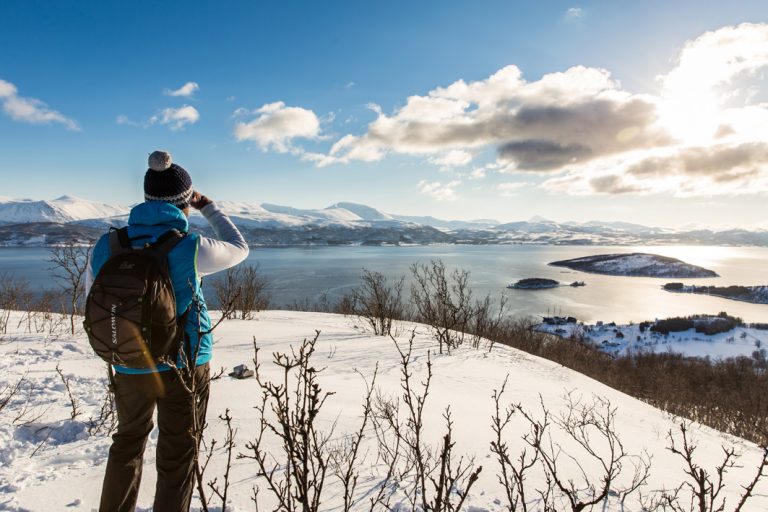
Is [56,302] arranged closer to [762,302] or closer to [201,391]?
[201,391]

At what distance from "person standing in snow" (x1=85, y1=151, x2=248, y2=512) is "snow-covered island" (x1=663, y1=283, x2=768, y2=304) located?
9140 cm

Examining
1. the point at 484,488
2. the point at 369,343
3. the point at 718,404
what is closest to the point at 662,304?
the point at 718,404

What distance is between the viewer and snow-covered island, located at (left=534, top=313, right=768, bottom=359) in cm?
3759

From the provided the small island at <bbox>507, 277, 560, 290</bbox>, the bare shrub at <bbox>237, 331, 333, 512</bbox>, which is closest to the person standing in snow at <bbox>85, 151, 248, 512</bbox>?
the bare shrub at <bbox>237, 331, 333, 512</bbox>

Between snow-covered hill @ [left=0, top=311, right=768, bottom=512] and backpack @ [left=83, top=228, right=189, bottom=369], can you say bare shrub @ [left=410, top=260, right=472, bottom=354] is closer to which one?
snow-covered hill @ [left=0, top=311, right=768, bottom=512]

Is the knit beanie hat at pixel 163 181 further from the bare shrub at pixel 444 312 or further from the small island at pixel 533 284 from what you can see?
the small island at pixel 533 284

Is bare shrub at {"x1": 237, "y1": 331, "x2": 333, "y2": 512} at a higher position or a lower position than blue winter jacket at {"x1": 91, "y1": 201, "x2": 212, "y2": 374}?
lower

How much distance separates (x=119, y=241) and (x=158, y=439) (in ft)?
3.67

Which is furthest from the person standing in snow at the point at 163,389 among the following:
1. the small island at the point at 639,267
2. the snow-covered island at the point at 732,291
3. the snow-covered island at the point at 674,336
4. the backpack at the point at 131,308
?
the small island at the point at 639,267

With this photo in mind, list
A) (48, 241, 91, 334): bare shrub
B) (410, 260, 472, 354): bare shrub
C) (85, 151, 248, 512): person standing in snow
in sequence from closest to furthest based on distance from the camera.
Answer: (85, 151, 248, 512): person standing in snow, (48, 241, 91, 334): bare shrub, (410, 260, 472, 354): bare shrub

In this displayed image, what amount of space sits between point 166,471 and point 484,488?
2.50 meters

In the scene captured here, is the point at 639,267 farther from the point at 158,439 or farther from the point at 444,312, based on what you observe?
the point at 158,439

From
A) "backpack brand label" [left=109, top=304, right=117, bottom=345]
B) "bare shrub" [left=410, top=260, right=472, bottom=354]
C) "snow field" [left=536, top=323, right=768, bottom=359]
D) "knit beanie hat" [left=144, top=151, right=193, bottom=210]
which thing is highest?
"knit beanie hat" [left=144, top=151, right=193, bottom=210]

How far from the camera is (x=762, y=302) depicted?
67188 mm
